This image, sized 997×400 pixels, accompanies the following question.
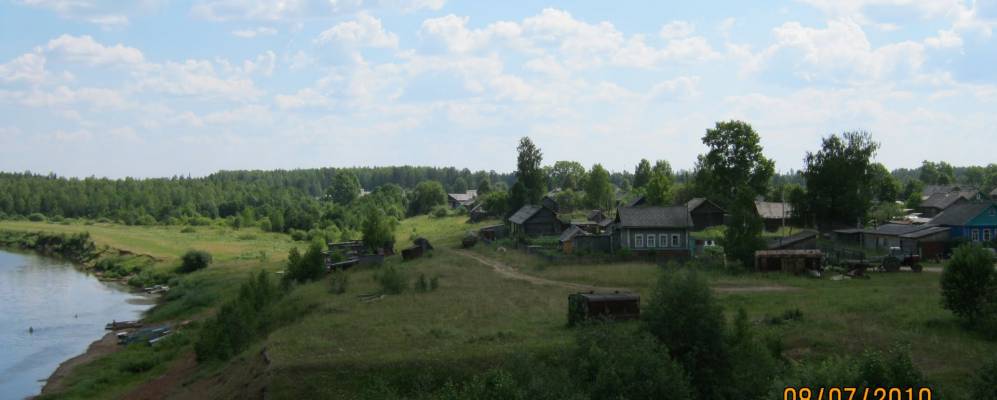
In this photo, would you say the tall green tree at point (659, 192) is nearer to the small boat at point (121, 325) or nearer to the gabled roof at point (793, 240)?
the gabled roof at point (793, 240)

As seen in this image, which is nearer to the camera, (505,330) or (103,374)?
(505,330)

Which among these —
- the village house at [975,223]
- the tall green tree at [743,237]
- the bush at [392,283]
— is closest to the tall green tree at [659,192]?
the village house at [975,223]

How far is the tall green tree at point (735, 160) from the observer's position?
233 ft

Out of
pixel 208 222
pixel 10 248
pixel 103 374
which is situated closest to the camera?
pixel 103 374

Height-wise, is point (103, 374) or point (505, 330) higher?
point (505, 330)

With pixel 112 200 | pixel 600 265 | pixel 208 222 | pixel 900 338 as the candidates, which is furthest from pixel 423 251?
pixel 112 200

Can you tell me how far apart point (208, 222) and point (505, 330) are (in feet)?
367

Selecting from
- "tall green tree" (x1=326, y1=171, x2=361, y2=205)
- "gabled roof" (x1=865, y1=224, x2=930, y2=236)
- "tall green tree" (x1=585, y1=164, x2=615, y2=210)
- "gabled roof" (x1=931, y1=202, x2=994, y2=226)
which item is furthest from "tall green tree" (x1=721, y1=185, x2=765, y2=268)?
"tall green tree" (x1=326, y1=171, x2=361, y2=205)

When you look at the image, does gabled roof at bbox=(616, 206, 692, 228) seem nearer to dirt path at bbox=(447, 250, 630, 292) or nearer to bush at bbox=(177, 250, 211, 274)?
dirt path at bbox=(447, 250, 630, 292)

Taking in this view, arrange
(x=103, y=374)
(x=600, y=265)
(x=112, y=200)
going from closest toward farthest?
(x=103, y=374)
(x=600, y=265)
(x=112, y=200)

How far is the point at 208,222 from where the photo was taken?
12912 centimetres

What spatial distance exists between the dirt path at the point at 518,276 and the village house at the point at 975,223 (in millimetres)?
25012

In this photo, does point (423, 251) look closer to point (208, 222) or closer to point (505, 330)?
point (505, 330)
